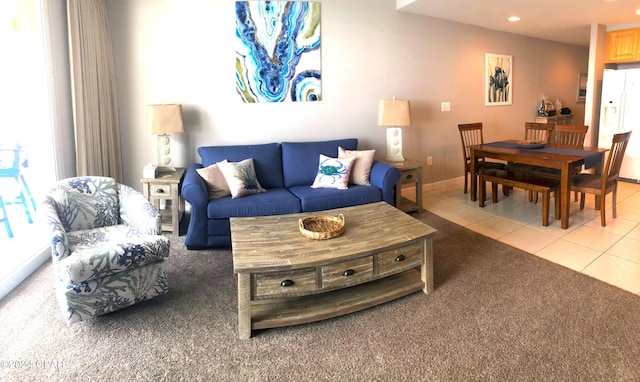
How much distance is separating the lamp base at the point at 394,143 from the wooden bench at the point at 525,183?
3.25ft

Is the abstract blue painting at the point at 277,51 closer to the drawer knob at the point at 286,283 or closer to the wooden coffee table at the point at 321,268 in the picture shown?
the wooden coffee table at the point at 321,268

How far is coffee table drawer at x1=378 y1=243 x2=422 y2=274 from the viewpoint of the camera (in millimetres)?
2277

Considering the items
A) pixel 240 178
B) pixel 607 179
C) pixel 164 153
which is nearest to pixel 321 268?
pixel 240 178

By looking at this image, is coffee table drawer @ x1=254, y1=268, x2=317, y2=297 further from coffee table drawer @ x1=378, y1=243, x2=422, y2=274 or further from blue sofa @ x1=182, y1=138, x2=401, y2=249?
blue sofa @ x1=182, y1=138, x2=401, y2=249

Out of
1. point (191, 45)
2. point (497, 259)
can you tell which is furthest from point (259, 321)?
point (191, 45)

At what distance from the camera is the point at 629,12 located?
15.3 ft

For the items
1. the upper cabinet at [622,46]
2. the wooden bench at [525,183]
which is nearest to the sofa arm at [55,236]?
the wooden bench at [525,183]

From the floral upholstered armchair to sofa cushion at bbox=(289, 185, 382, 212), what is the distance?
1.35 metres

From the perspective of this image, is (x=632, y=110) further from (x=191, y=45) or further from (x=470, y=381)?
(x=191, y=45)

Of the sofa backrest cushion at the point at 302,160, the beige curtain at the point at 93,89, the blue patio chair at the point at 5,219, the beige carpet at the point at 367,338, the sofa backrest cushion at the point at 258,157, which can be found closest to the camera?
the beige carpet at the point at 367,338

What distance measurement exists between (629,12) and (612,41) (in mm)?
775

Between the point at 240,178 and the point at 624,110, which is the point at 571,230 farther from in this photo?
the point at 240,178

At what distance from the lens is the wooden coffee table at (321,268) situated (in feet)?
6.72

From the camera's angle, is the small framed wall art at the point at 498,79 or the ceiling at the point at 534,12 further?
the small framed wall art at the point at 498,79
